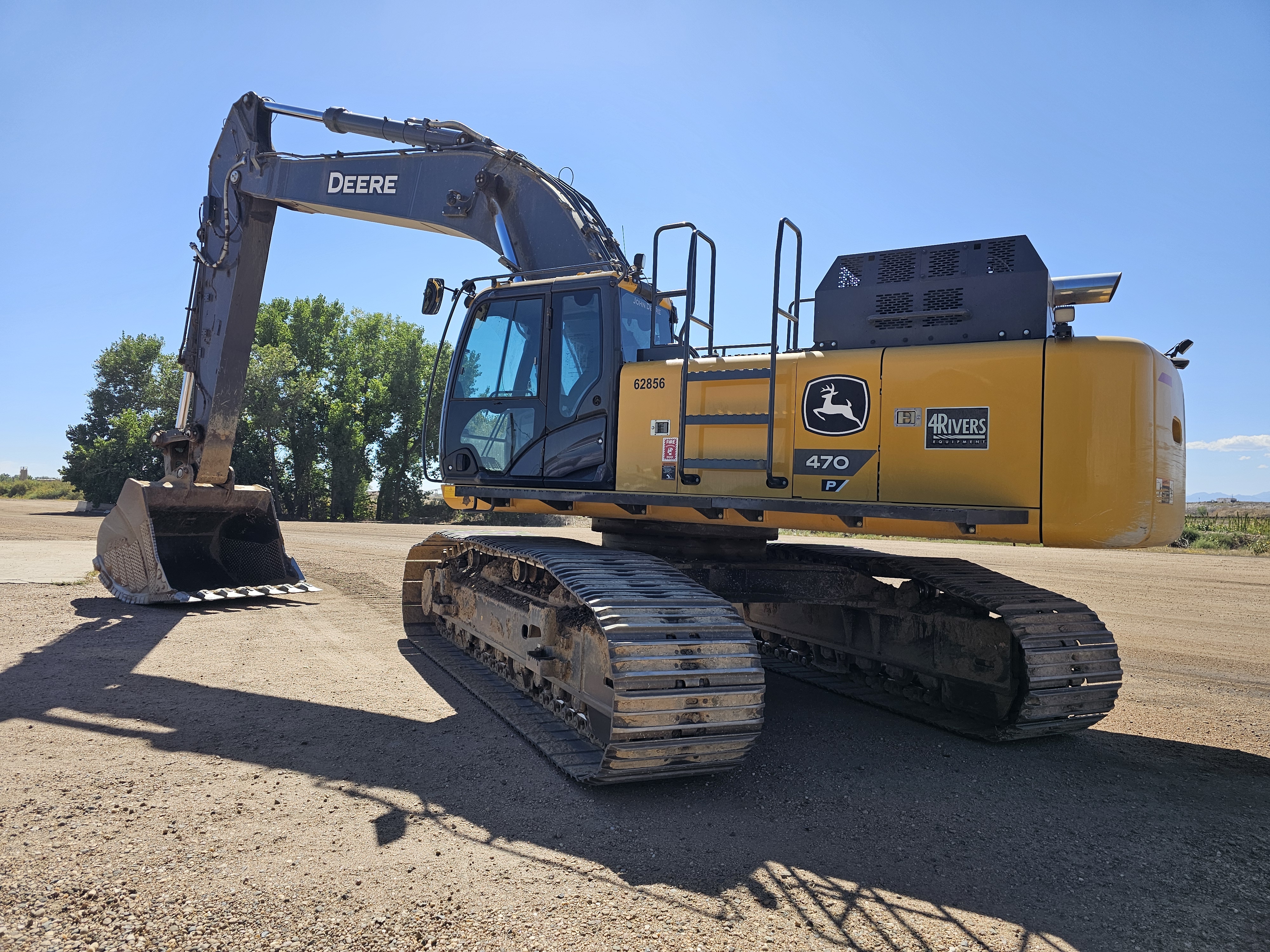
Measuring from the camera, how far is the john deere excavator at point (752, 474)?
4328mm

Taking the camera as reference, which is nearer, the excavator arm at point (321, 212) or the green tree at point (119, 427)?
the excavator arm at point (321, 212)

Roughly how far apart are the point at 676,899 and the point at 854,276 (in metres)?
3.70

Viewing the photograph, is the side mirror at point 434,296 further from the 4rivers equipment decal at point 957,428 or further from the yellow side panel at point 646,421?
the 4rivers equipment decal at point 957,428

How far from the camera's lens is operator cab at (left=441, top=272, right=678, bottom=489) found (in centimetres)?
589

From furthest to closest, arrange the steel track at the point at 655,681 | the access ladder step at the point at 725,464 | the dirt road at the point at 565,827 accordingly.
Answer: the access ladder step at the point at 725,464
the steel track at the point at 655,681
the dirt road at the point at 565,827

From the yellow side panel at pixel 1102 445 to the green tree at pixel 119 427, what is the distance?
31.5 meters

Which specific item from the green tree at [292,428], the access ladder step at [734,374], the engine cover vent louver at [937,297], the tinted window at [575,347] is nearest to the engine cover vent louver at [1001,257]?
the engine cover vent louver at [937,297]

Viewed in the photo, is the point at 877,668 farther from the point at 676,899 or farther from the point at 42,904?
the point at 42,904

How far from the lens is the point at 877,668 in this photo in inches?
274

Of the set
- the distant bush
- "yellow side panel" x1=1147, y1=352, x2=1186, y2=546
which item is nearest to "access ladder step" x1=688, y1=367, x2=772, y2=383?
"yellow side panel" x1=1147, y1=352, x2=1186, y2=546

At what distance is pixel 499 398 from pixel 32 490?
59735 millimetres

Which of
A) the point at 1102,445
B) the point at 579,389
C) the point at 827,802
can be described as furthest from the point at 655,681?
the point at 1102,445

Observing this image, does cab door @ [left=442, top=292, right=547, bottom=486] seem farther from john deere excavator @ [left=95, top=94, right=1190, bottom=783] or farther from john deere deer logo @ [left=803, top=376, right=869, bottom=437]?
john deere deer logo @ [left=803, top=376, right=869, bottom=437]

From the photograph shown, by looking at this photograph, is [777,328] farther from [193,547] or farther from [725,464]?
[193,547]
